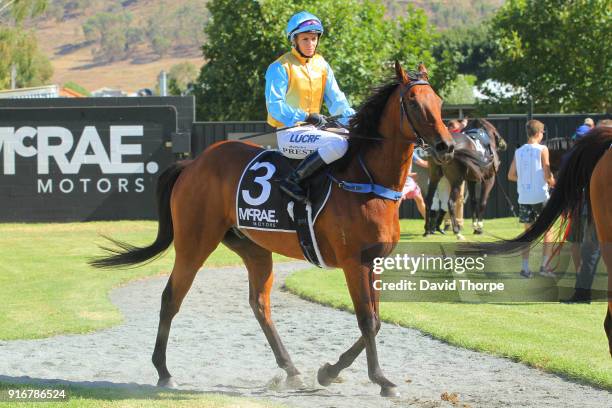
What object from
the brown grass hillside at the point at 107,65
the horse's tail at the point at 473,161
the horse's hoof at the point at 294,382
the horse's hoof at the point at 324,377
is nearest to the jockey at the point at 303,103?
the horse's hoof at the point at 324,377

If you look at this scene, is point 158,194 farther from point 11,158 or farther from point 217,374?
point 11,158

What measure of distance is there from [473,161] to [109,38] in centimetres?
18017

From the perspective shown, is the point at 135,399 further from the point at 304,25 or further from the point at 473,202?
the point at 473,202


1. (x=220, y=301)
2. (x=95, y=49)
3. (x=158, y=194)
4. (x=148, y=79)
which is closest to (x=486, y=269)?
(x=158, y=194)

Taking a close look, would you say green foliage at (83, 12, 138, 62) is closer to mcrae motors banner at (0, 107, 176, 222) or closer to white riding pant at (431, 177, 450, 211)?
mcrae motors banner at (0, 107, 176, 222)

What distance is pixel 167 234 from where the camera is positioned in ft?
27.0

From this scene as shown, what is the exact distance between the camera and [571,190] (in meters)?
7.16

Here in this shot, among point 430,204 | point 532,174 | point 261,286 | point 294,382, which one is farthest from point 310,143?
point 430,204

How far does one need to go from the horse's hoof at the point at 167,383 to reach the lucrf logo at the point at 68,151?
13526 mm

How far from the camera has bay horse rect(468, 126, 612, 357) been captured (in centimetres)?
656

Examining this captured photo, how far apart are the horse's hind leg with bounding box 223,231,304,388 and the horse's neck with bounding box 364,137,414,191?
4.83ft

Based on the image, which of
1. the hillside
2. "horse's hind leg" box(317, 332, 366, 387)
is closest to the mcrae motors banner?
"horse's hind leg" box(317, 332, 366, 387)

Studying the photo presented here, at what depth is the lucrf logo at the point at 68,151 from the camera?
66.8ft

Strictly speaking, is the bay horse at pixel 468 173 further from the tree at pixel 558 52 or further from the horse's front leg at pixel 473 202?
the tree at pixel 558 52
